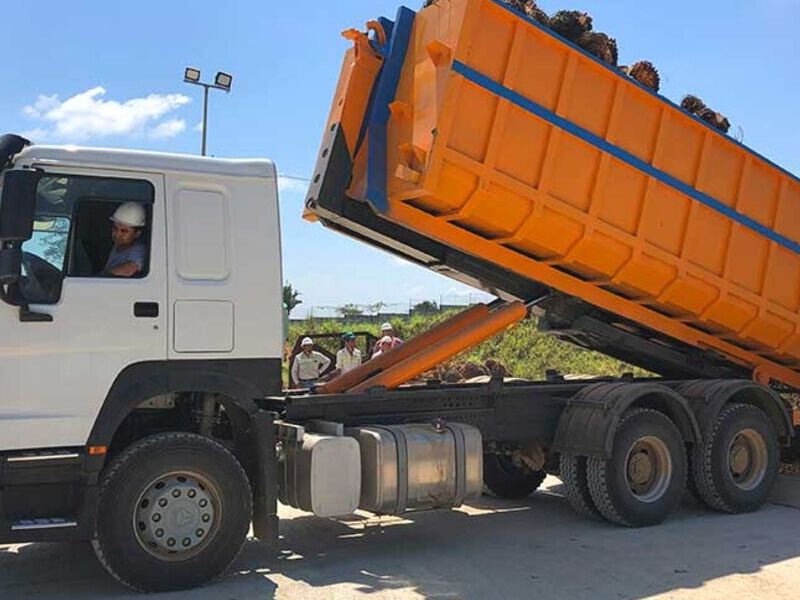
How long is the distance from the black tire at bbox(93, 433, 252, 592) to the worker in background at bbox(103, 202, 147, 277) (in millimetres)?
1102

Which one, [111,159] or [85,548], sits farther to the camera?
[85,548]

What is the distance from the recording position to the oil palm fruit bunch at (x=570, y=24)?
7395 mm

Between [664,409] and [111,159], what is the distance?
5.21 metres

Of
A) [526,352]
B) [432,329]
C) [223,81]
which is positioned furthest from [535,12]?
[526,352]

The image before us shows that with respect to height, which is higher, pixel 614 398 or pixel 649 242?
pixel 649 242

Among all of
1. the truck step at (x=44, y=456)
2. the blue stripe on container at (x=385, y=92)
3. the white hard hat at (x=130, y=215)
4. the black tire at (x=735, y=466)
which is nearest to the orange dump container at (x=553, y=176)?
the blue stripe on container at (x=385, y=92)

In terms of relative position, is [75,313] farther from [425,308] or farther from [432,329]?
[425,308]

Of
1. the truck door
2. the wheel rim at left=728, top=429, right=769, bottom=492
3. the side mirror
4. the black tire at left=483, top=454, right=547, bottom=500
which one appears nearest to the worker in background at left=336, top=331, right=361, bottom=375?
the black tire at left=483, top=454, right=547, bottom=500

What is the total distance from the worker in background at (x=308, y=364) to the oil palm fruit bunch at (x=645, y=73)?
469cm

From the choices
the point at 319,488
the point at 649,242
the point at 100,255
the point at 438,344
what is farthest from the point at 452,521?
the point at 100,255

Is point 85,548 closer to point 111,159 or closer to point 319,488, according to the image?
point 319,488

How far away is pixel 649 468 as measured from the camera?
7.83m

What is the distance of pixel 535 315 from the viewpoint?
834 centimetres

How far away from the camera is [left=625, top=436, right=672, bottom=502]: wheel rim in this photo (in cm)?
769
